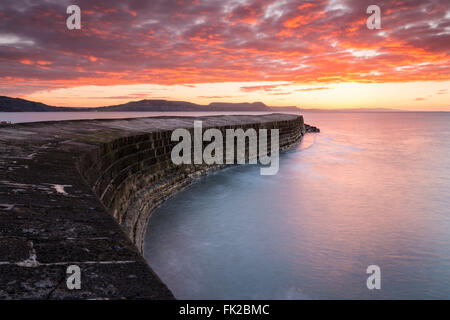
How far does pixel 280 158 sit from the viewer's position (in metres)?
19.6

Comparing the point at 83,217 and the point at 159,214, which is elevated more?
the point at 83,217

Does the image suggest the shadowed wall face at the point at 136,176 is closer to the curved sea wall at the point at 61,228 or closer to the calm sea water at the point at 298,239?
the curved sea wall at the point at 61,228

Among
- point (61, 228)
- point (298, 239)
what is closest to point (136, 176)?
point (298, 239)

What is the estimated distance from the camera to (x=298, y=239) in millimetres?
7477

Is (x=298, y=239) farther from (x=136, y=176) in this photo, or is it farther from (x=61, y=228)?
(x=61, y=228)

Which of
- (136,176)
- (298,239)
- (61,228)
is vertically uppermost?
(61,228)

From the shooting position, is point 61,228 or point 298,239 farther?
point 298,239

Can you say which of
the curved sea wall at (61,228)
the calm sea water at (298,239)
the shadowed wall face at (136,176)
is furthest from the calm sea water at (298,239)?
the curved sea wall at (61,228)

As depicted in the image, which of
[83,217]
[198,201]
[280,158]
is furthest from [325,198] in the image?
[83,217]

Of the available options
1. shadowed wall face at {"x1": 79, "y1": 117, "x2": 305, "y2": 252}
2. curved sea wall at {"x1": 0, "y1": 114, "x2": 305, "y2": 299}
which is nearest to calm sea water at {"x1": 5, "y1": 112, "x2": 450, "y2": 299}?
shadowed wall face at {"x1": 79, "y1": 117, "x2": 305, "y2": 252}

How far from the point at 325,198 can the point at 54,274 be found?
1044cm

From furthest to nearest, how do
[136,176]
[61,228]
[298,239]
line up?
1. [136,176]
2. [298,239]
3. [61,228]

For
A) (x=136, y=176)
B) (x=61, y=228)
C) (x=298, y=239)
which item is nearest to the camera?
(x=61, y=228)
